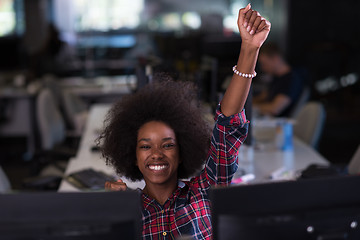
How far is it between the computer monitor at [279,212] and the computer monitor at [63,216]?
20 cm

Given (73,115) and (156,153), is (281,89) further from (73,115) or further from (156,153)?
(156,153)

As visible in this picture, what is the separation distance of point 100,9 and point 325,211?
322 inches

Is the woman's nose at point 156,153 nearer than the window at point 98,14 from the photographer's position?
Yes

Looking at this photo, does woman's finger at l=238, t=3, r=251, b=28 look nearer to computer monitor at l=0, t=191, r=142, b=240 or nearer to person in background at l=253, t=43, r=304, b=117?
computer monitor at l=0, t=191, r=142, b=240

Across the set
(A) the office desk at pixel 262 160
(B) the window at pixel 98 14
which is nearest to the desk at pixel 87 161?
(A) the office desk at pixel 262 160

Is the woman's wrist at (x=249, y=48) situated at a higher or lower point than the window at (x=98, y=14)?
higher

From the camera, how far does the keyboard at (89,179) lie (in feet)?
7.73

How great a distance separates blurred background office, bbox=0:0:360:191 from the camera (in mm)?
5664

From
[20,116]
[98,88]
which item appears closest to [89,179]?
[20,116]

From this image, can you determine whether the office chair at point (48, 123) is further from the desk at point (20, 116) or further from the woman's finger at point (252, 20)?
the woman's finger at point (252, 20)

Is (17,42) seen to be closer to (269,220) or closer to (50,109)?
(50,109)

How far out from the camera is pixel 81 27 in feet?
28.6

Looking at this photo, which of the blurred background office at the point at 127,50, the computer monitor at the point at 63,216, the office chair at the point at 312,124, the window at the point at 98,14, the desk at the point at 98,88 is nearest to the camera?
the computer monitor at the point at 63,216

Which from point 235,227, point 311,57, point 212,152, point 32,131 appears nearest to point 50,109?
point 32,131
